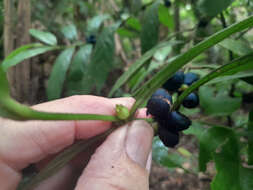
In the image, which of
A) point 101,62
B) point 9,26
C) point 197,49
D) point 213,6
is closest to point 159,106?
point 197,49

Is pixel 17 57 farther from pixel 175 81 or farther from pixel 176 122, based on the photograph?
pixel 176 122

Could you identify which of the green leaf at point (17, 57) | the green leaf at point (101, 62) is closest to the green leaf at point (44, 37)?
the green leaf at point (17, 57)

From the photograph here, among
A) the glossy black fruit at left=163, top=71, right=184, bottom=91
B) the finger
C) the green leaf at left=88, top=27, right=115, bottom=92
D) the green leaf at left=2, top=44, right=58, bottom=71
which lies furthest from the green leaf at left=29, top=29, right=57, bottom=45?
the glossy black fruit at left=163, top=71, right=184, bottom=91

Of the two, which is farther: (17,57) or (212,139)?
(17,57)

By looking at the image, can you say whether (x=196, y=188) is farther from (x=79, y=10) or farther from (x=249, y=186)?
(x=79, y=10)

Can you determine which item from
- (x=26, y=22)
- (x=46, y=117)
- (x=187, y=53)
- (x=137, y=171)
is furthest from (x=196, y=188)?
(x=26, y=22)

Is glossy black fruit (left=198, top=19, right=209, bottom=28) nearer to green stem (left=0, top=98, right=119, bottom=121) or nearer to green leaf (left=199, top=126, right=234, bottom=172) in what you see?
green leaf (left=199, top=126, right=234, bottom=172)

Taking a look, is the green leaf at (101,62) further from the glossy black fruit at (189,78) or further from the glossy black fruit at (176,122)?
the glossy black fruit at (176,122)
